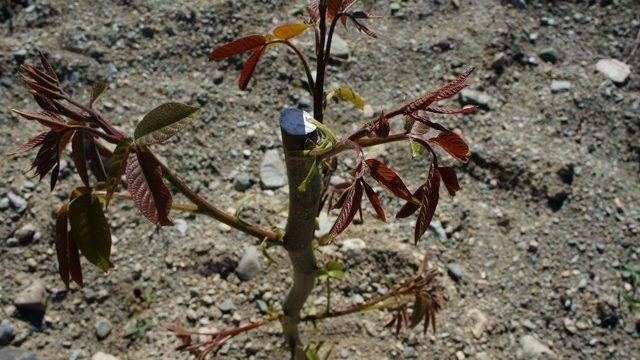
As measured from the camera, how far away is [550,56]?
3.08m

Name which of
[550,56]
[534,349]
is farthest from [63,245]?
Result: [550,56]

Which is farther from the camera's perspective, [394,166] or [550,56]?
[550,56]

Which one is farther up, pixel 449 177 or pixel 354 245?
pixel 449 177

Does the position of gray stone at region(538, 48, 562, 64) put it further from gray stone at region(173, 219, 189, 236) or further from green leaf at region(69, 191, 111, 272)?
green leaf at region(69, 191, 111, 272)

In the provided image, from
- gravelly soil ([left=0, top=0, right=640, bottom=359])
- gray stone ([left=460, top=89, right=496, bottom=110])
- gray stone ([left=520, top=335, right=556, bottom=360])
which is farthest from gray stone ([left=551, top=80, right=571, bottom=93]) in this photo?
gray stone ([left=520, top=335, right=556, bottom=360])

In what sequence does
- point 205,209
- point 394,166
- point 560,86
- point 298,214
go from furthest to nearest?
1. point 560,86
2. point 394,166
3. point 298,214
4. point 205,209

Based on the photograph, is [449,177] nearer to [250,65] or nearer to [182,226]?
[250,65]

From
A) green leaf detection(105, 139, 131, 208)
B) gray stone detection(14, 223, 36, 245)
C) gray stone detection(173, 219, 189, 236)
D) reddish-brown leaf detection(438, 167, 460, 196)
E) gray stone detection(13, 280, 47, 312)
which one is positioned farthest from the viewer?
gray stone detection(173, 219, 189, 236)

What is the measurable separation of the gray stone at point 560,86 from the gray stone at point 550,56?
0.52ft

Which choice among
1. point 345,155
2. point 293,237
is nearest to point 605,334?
point 345,155

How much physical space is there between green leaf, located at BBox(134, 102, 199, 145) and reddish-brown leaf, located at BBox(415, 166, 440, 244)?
1.32 feet

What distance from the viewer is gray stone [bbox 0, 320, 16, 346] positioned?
6.95ft

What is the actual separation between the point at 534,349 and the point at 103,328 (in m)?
1.57

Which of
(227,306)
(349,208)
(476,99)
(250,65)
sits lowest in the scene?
(227,306)
